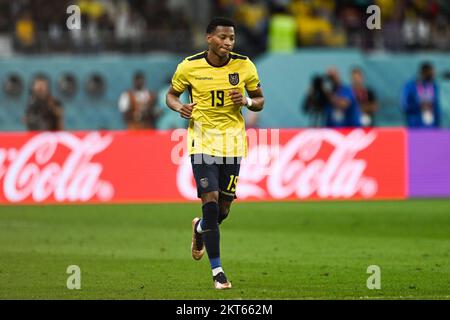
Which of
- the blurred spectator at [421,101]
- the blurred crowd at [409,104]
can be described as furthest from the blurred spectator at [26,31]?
the blurred spectator at [421,101]

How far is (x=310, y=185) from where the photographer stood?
24.2 m

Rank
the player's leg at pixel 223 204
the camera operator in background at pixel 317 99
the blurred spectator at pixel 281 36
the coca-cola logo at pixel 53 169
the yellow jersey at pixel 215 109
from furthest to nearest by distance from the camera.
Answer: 1. the blurred spectator at pixel 281 36
2. the camera operator in background at pixel 317 99
3. the coca-cola logo at pixel 53 169
4. the player's leg at pixel 223 204
5. the yellow jersey at pixel 215 109

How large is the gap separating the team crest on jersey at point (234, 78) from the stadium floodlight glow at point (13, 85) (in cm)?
1800

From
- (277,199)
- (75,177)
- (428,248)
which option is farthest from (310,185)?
(428,248)

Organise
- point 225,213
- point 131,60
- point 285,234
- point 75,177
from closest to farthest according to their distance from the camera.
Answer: point 225,213, point 285,234, point 75,177, point 131,60

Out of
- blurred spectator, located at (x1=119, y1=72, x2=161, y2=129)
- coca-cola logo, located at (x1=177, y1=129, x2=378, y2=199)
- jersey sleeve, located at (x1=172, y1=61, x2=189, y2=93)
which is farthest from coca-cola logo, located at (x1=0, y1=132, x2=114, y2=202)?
jersey sleeve, located at (x1=172, y1=61, x2=189, y2=93)

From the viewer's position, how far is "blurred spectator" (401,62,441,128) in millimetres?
25828

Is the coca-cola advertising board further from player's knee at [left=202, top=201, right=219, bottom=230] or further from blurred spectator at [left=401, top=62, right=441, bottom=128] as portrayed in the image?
player's knee at [left=202, top=201, right=219, bottom=230]

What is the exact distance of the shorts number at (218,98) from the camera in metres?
13.0

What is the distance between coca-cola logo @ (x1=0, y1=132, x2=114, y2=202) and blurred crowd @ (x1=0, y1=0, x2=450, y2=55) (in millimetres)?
7267

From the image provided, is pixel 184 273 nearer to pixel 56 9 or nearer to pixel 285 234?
pixel 285 234

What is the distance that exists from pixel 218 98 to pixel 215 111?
5.2 inches

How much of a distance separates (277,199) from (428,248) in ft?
25.8

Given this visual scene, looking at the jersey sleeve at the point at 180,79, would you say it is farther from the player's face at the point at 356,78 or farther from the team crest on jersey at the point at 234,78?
the player's face at the point at 356,78
